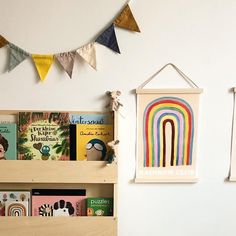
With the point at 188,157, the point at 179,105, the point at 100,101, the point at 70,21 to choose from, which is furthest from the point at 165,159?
the point at 70,21

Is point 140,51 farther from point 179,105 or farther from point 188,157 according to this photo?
point 188,157

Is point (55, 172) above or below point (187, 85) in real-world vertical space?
below

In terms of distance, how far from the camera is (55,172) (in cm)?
120

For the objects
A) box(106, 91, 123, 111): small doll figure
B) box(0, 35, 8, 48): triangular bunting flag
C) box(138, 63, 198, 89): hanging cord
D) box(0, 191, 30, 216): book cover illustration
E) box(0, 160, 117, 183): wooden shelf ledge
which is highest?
box(0, 35, 8, 48): triangular bunting flag

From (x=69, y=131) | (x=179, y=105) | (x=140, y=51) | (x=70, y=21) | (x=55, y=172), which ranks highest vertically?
(x=70, y=21)

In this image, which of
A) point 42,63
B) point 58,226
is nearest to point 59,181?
point 58,226

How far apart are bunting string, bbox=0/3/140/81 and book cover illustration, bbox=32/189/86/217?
491 millimetres

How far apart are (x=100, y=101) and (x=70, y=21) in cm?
34

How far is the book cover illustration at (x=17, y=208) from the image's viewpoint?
4.08 ft

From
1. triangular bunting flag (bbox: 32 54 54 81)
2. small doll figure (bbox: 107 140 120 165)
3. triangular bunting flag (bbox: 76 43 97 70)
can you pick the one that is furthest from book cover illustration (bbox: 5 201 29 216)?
triangular bunting flag (bbox: 76 43 97 70)

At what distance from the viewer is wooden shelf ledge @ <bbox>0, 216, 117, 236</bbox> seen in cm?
122

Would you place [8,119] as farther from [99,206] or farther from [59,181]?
[99,206]

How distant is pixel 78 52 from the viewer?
3.94 ft

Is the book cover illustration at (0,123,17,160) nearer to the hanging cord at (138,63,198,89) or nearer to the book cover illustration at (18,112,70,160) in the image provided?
the book cover illustration at (18,112,70,160)
